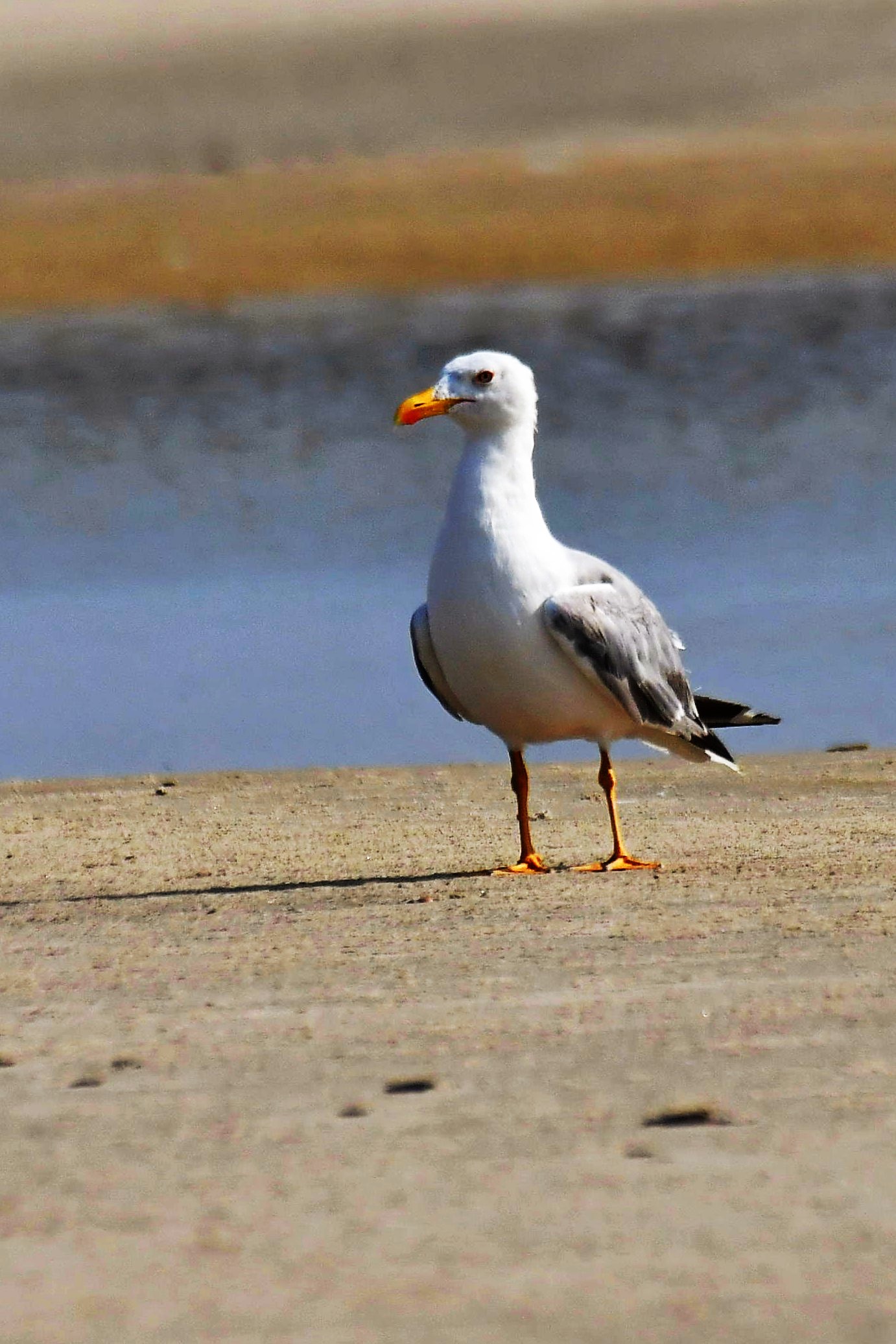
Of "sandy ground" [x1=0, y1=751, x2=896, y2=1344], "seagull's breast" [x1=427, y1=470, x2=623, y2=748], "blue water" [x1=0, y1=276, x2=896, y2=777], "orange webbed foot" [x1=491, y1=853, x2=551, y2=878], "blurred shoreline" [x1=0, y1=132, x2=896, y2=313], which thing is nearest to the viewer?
"sandy ground" [x1=0, y1=751, x2=896, y2=1344]

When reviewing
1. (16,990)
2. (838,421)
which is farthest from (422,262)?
(16,990)

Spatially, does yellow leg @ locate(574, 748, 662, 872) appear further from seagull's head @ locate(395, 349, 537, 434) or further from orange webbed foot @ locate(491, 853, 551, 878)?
seagull's head @ locate(395, 349, 537, 434)

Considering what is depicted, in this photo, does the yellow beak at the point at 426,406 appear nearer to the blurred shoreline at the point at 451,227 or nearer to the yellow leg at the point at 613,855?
the yellow leg at the point at 613,855

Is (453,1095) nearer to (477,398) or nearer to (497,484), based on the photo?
(497,484)

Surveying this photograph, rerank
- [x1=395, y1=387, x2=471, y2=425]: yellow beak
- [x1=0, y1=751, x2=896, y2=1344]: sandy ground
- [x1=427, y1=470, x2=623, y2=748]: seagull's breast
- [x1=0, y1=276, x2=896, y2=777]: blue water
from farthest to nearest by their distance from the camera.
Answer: [x1=0, y1=276, x2=896, y2=777]: blue water, [x1=395, y1=387, x2=471, y2=425]: yellow beak, [x1=427, y1=470, x2=623, y2=748]: seagull's breast, [x1=0, y1=751, x2=896, y2=1344]: sandy ground

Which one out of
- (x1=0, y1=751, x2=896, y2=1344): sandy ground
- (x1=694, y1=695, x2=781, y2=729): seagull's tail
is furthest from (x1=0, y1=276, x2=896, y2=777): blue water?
(x1=0, y1=751, x2=896, y2=1344): sandy ground

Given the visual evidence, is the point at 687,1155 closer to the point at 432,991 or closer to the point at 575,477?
the point at 432,991

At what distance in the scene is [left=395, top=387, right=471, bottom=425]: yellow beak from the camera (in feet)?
21.5

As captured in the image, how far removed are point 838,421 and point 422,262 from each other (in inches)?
485

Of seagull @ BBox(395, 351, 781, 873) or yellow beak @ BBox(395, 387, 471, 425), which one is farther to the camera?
yellow beak @ BBox(395, 387, 471, 425)

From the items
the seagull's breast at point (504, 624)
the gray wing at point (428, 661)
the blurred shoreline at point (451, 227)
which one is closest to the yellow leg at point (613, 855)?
the seagull's breast at point (504, 624)

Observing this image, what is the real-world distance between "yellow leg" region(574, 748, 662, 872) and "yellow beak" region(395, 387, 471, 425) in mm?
1000

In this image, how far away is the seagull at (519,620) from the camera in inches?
246

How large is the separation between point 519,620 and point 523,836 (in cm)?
63
